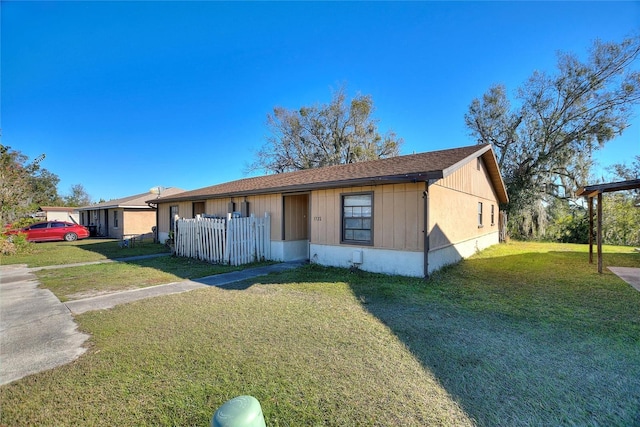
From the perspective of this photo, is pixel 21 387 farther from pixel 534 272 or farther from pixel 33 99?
pixel 33 99

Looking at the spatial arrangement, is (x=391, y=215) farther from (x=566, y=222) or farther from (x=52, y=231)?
(x=52, y=231)

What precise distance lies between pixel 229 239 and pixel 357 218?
4135 mm

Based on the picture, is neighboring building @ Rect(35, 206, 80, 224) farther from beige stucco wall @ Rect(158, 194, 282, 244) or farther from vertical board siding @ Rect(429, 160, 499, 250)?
vertical board siding @ Rect(429, 160, 499, 250)

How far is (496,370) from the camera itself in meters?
2.90

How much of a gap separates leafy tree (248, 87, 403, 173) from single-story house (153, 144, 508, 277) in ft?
46.0

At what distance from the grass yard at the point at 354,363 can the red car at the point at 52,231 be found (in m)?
18.7

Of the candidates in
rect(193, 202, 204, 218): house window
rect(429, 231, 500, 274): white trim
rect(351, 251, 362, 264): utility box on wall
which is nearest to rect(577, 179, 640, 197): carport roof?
rect(429, 231, 500, 274): white trim

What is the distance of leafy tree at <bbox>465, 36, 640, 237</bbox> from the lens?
15273 millimetres

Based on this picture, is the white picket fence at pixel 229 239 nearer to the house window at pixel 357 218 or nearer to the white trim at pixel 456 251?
the house window at pixel 357 218

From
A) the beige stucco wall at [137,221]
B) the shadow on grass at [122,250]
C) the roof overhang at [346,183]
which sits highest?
the roof overhang at [346,183]

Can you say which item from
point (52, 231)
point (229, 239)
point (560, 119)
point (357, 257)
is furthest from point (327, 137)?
point (52, 231)

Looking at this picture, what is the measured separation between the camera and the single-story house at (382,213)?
7.05 m

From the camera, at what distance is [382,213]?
7.53m

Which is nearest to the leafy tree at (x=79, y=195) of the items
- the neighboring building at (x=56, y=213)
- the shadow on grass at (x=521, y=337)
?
the neighboring building at (x=56, y=213)
